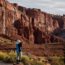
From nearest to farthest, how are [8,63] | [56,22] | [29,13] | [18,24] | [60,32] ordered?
1. [8,63]
2. [18,24]
3. [29,13]
4. [60,32]
5. [56,22]

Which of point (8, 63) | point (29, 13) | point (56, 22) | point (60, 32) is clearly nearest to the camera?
point (8, 63)

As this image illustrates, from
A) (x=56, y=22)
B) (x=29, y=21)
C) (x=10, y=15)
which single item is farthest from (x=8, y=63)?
(x=56, y=22)

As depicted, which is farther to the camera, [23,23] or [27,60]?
[23,23]

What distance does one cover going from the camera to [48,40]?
91.9 metres

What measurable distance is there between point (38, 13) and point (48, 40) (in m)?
33.1

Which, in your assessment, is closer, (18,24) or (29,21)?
(18,24)

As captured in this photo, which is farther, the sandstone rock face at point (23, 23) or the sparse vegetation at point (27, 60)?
the sandstone rock face at point (23, 23)

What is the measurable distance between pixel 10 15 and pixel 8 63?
5364 cm

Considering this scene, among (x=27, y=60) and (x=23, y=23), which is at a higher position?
(x=27, y=60)

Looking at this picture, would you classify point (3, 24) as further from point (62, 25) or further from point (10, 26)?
point (62, 25)

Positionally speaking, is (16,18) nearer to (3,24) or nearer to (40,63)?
(3,24)

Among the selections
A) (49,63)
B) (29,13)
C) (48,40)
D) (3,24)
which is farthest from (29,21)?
(49,63)

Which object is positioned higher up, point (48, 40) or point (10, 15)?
point (10, 15)

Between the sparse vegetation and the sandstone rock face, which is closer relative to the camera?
the sparse vegetation
